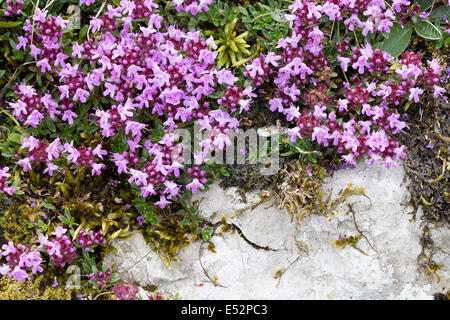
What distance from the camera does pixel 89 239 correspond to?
393 centimetres

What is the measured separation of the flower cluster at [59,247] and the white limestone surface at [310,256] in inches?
21.6

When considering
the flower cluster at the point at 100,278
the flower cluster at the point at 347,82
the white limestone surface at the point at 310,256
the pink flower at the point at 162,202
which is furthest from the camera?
the white limestone surface at the point at 310,256

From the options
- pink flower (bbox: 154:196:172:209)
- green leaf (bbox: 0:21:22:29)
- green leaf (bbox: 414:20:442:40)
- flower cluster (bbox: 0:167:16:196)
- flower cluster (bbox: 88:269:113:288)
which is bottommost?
flower cluster (bbox: 88:269:113:288)

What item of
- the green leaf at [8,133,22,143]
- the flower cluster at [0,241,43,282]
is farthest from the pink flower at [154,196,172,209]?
the green leaf at [8,133,22,143]

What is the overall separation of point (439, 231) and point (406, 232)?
28 cm

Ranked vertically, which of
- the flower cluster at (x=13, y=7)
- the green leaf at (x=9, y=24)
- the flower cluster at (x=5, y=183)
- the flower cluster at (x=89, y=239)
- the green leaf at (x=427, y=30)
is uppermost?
the flower cluster at (x=13, y=7)

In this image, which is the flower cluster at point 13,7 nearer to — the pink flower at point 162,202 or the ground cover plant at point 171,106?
the ground cover plant at point 171,106

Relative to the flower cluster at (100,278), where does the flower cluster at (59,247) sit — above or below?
above

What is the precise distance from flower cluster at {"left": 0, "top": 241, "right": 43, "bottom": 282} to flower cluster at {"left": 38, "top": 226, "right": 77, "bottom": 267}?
3.6 inches

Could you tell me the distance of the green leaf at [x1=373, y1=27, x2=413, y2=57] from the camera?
4012mm

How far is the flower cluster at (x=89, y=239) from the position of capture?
3.90 meters

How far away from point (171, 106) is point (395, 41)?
1.97m

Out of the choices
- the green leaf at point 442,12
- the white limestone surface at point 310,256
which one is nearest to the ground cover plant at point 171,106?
the green leaf at point 442,12

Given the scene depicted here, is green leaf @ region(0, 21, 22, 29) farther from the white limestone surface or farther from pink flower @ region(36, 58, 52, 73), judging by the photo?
the white limestone surface
